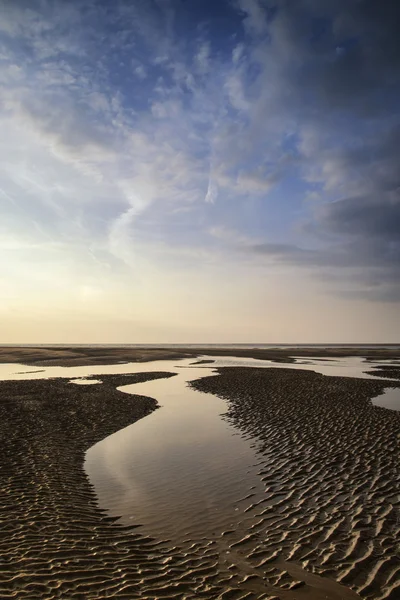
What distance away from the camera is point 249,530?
9039 mm

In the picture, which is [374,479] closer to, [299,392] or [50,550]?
[50,550]

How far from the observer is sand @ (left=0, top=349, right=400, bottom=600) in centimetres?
678

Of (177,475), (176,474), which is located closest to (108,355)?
(176,474)

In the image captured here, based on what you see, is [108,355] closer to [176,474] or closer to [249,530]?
[176,474]

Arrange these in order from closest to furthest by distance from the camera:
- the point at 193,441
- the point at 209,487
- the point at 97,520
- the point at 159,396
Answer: the point at 97,520 < the point at 209,487 < the point at 193,441 < the point at 159,396

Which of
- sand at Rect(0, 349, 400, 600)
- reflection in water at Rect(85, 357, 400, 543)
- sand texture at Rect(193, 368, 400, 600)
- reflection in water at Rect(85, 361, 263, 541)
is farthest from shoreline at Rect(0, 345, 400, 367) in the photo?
sand at Rect(0, 349, 400, 600)

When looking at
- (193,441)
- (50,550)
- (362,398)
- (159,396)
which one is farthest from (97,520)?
(362,398)

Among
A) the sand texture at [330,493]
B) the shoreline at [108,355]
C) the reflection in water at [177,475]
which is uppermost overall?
the sand texture at [330,493]

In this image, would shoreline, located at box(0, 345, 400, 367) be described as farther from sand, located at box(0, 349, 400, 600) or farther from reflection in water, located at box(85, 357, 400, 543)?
sand, located at box(0, 349, 400, 600)

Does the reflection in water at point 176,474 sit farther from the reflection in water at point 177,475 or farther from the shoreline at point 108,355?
the shoreline at point 108,355

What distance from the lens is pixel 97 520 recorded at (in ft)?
31.6

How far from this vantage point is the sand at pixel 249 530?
6781mm

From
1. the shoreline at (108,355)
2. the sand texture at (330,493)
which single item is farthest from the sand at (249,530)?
the shoreline at (108,355)

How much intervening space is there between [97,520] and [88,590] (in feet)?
10.4
